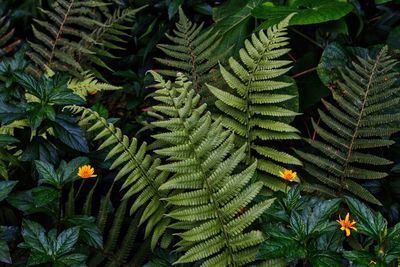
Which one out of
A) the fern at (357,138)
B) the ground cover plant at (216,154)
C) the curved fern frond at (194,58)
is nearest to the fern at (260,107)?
the ground cover plant at (216,154)

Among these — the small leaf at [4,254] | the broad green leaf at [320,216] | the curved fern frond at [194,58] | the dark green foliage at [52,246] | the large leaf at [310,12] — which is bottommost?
the small leaf at [4,254]

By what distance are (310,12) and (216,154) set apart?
96 centimetres

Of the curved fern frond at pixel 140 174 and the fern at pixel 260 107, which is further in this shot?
the fern at pixel 260 107

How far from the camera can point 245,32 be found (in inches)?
100.0

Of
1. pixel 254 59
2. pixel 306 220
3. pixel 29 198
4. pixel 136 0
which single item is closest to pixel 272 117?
pixel 254 59

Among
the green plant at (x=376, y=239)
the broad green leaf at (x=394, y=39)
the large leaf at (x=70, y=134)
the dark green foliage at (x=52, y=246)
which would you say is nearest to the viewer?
the green plant at (x=376, y=239)

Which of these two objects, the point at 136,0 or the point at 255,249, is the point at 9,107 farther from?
the point at 136,0

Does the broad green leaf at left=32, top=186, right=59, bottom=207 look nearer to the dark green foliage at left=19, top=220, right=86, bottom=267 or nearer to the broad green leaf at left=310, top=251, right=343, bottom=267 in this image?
the dark green foliage at left=19, top=220, right=86, bottom=267

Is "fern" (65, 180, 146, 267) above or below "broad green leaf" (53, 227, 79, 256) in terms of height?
below

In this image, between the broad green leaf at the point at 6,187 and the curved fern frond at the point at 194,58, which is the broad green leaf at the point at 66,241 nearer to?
the broad green leaf at the point at 6,187

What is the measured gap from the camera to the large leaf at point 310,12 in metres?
2.16

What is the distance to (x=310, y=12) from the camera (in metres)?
2.22

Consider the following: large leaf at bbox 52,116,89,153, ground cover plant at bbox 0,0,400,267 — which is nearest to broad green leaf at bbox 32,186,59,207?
ground cover plant at bbox 0,0,400,267

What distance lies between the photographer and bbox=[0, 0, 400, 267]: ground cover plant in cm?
155
